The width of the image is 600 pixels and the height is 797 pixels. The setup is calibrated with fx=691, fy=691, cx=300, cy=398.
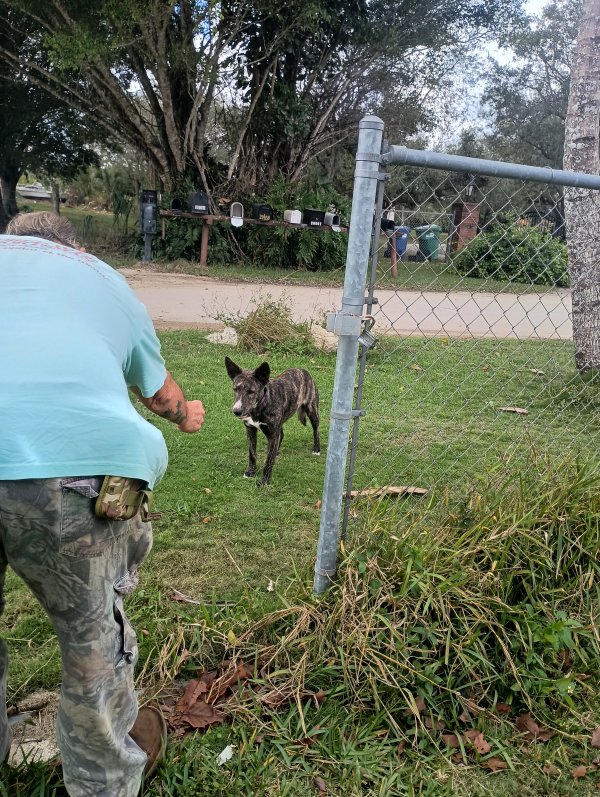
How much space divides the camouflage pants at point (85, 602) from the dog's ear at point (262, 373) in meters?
2.62

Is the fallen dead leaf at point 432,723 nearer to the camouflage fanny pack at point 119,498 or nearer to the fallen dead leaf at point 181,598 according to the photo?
the fallen dead leaf at point 181,598

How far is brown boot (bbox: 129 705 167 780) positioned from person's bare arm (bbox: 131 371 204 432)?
1.00 meters

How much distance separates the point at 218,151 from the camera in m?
22.8

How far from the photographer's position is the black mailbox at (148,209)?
678 inches

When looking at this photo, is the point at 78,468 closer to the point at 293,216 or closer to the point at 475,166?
the point at 475,166

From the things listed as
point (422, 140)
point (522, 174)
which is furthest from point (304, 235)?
point (522, 174)

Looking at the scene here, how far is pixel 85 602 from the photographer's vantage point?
6.07ft

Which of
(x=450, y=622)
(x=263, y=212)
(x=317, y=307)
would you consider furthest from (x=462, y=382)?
(x=263, y=212)

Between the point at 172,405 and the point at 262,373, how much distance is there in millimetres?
2418

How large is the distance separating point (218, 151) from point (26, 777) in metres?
22.6

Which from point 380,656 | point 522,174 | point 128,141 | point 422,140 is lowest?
point 380,656

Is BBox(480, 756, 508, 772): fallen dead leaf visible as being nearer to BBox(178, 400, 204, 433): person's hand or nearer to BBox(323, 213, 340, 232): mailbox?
BBox(178, 400, 204, 433): person's hand

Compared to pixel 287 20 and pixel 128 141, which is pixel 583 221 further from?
pixel 128 141

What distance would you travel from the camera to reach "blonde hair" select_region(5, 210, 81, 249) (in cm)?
209
